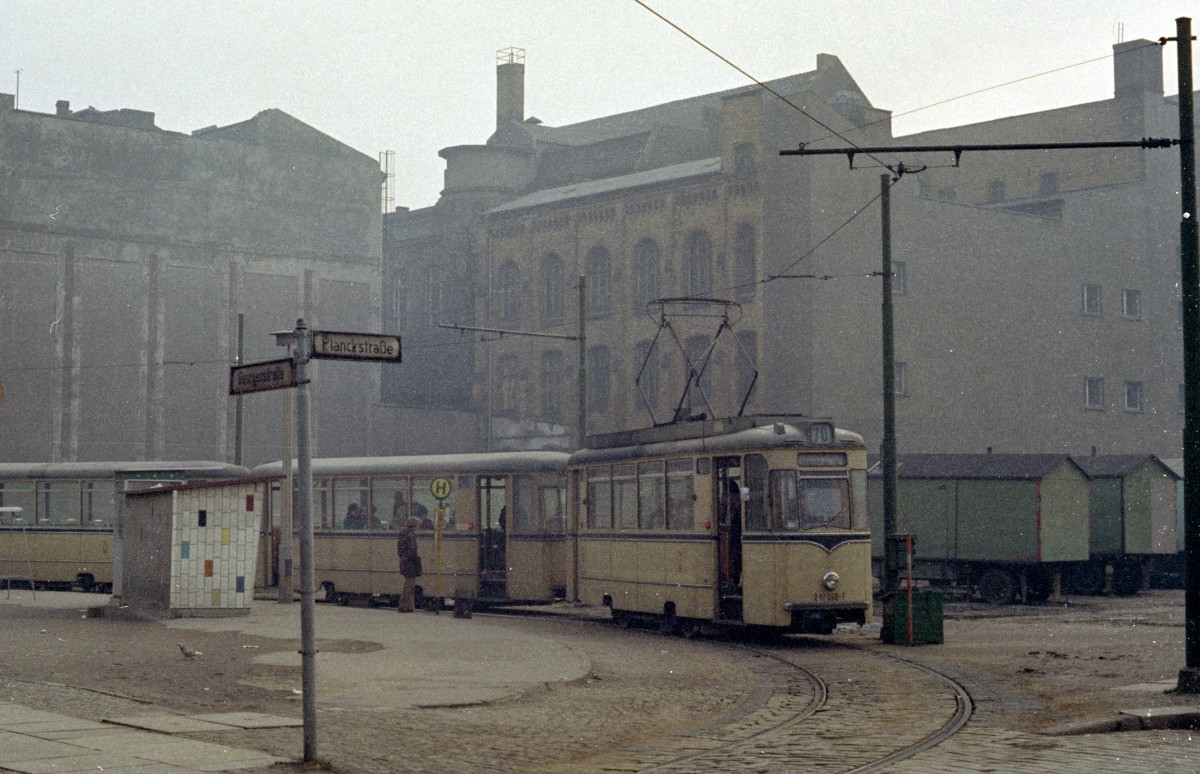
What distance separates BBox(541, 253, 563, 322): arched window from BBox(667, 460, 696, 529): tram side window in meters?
41.1

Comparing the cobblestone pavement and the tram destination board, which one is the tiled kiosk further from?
the tram destination board

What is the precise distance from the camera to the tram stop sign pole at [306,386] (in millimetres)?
9914

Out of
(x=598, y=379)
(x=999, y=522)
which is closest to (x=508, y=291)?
(x=598, y=379)

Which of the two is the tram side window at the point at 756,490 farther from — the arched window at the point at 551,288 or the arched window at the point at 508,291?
the arched window at the point at 508,291

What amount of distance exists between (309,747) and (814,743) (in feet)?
11.9

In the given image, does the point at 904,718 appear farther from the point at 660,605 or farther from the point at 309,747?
the point at 660,605

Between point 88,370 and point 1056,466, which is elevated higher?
point 88,370

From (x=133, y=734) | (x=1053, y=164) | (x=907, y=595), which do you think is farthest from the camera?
(x=1053, y=164)

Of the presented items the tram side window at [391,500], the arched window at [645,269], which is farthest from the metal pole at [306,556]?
the arched window at [645,269]

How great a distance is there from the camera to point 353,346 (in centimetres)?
1037

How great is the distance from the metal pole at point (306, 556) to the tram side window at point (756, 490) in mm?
10384

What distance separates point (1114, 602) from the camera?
3178 cm

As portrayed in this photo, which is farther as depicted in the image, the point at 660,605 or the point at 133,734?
the point at 660,605

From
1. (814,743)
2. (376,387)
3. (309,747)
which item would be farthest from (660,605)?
(376,387)
